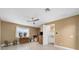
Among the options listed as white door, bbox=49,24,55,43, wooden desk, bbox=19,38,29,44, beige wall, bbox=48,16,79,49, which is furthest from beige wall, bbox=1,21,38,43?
beige wall, bbox=48,16,79,49

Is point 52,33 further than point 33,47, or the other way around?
point 52,33

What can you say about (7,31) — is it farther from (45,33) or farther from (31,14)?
(45,33)

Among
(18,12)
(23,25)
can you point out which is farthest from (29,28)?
(18,12)

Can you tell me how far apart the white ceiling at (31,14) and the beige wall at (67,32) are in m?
0.11

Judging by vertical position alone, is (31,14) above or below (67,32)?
above

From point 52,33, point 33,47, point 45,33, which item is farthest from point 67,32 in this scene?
point 33,47

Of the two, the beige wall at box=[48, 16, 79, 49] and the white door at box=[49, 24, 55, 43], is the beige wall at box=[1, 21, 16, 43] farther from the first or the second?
the beige wall at box=[48, 16, 79, 49]

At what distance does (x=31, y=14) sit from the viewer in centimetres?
163

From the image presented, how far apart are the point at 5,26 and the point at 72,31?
4.39 feet

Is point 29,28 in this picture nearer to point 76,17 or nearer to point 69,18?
point 69,18

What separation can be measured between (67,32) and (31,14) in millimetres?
823

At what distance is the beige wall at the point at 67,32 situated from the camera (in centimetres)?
161

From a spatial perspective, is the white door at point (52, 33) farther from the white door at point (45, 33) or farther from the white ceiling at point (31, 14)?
the white ceiling at point (31, 14)

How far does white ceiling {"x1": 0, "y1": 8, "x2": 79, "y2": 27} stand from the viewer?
1.58m
